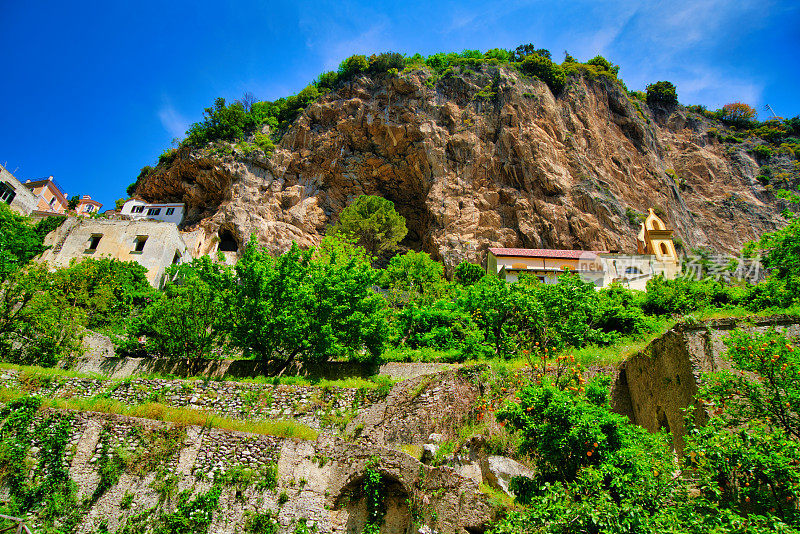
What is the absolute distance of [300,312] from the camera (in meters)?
18.3

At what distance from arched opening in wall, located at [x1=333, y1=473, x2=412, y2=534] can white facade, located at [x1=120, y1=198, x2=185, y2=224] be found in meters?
42.8

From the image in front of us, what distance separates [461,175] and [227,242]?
80.3ft

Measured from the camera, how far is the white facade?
46406 millimetres

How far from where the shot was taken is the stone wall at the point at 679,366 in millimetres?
12461

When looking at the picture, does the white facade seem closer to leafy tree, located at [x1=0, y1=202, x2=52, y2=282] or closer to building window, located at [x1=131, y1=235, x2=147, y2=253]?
leafy tree, located at [x1=0, y1=202, x2=52, y2=282]

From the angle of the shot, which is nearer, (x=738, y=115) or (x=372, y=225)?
(x=372, y=225)

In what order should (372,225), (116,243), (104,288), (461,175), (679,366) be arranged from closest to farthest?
(679,366) → (104,288) → (116,243) → (372,225) → (461,175)

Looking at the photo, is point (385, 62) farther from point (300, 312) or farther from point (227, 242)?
point (300, 312)

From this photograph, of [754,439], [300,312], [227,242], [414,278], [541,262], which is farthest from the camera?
[227,242]

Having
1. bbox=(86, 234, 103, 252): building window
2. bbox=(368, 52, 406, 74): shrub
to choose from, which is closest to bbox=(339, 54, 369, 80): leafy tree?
bbox=(368, 52, 406, 74): shrub

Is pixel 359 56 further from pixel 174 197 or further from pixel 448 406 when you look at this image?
pixel 448 406

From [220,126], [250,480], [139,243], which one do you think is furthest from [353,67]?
[250,480]

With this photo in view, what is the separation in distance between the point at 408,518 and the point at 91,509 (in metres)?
7.25

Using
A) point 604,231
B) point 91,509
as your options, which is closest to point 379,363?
point 91,509
